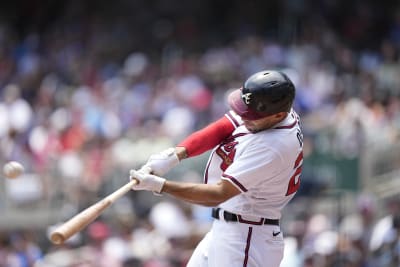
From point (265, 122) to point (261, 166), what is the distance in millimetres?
268

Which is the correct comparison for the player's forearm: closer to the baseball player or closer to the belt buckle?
the baseball player

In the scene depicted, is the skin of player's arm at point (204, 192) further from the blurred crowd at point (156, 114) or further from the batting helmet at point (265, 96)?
the blurred crowd at point (156, 114)

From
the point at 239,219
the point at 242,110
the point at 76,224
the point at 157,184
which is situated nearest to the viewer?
the point at 76,224

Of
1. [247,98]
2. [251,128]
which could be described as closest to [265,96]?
[247,98]

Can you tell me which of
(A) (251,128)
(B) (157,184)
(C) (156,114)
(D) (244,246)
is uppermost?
(A) (251,128)

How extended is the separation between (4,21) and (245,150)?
12.6 meters

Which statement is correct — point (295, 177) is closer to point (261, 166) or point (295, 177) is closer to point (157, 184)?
point (261, 166)

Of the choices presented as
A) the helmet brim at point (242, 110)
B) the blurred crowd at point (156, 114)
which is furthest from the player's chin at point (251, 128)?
the blurred crowd at point (156, 114)

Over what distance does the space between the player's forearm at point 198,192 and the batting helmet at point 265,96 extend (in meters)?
0.44

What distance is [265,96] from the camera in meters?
5.02

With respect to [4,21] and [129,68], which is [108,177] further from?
[4,21]

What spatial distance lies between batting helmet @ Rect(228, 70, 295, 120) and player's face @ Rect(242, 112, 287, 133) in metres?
0.04

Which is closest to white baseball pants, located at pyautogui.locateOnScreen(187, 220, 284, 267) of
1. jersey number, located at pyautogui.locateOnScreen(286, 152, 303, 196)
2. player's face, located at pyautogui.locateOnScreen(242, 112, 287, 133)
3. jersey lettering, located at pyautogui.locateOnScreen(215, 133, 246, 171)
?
jersey number, located at pyautogui.locateOnScreen(286, 152, 303, 196)

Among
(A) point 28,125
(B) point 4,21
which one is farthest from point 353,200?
(B) point 4,21
